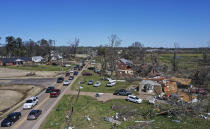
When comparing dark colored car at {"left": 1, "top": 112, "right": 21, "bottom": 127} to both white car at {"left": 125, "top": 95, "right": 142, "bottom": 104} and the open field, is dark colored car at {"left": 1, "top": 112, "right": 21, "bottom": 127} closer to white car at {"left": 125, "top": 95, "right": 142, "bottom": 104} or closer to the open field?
the open field

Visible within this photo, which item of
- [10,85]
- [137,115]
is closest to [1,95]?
[10,85]

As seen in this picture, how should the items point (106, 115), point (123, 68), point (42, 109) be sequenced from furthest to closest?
point (123, 68) → point (42, 109) → point (106, 115)

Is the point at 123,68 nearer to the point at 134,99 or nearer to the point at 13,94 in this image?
the point at 134,99

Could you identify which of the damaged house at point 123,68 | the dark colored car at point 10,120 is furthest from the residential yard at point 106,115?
the damaged house at point 123,68

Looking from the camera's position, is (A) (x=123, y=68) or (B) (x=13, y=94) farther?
(A) (x=123, y=68)

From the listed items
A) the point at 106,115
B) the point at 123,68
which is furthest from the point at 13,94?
the point at 123,68

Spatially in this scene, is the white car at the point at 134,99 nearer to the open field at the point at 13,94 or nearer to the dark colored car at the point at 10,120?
the dark colored car at the point at 10,120

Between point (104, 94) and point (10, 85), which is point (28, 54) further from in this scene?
point (104, 94)
